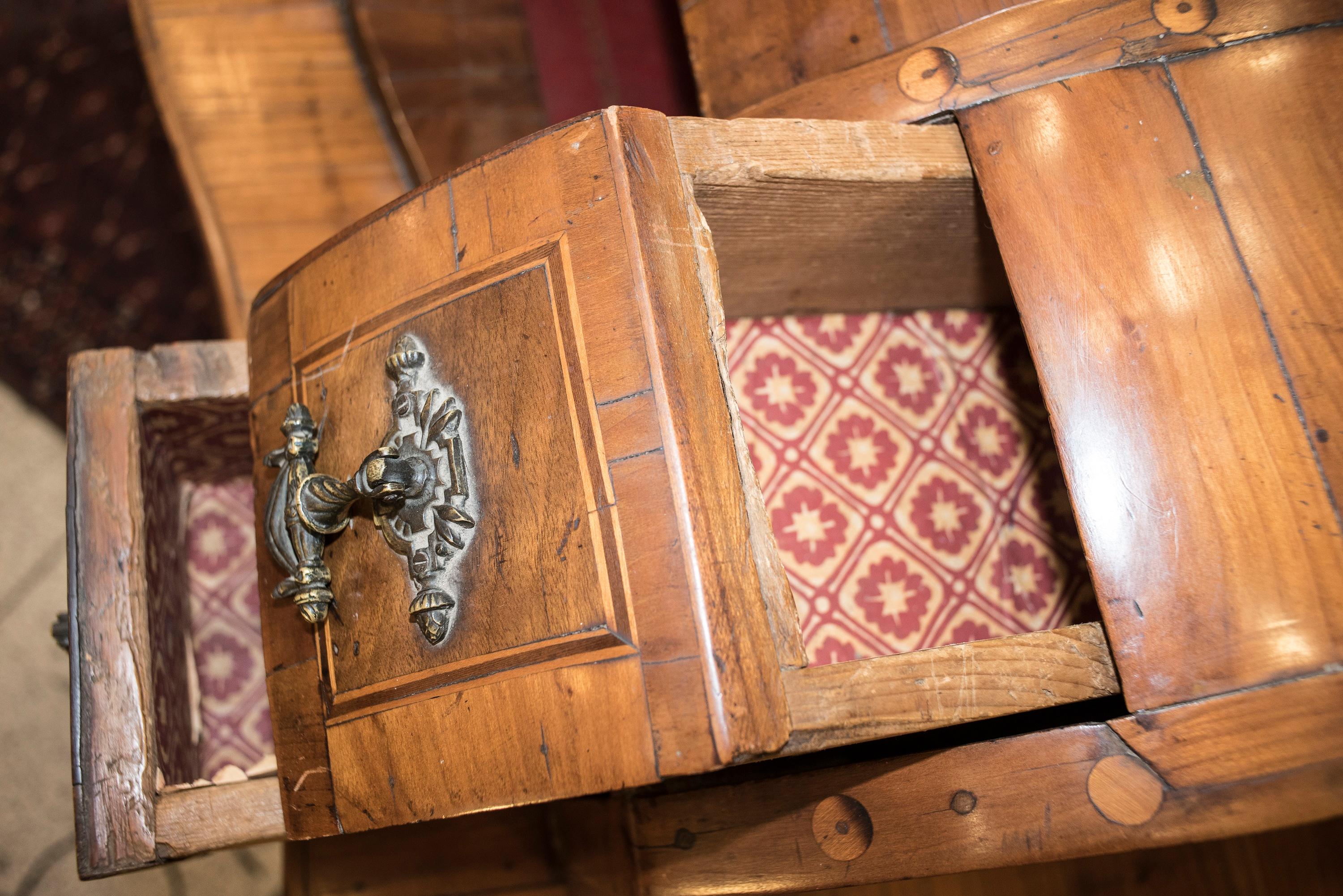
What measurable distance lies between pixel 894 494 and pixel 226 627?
1027 mm

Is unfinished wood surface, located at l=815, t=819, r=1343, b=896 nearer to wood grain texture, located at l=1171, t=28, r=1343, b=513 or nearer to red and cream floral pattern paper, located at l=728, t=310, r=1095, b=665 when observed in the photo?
red and cream floral pattern paper, located at l=728, t=310, r=1095, b=665

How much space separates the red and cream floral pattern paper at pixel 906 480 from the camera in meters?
1.26

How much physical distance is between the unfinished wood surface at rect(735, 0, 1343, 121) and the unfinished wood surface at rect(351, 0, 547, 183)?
855 mm

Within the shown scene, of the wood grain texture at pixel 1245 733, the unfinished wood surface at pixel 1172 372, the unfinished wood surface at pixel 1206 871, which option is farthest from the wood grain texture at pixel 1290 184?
the unfinished wood surface at pixel 1206 871

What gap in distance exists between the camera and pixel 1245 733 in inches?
31.5

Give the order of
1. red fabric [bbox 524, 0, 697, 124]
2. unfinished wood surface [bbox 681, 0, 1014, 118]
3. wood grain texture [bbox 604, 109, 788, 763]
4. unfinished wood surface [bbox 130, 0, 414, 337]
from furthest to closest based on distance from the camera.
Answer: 1. red fabric [bbox 524, 0, 697, 124]
2. unfinished wood surface [bbox 130, 0, 414, 337]
3. unfinished wood surface [bbox 681, 0, 1014, 118]
4. wood grain texture [bbox 604, 109, 788, 763]

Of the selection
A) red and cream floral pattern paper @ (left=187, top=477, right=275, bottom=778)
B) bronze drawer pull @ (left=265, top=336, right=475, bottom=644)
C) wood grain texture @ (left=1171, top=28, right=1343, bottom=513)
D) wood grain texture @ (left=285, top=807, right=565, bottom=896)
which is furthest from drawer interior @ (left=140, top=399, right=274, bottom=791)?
wood grain texture @ (left=1171, top=28, right=1343, bottom=513)

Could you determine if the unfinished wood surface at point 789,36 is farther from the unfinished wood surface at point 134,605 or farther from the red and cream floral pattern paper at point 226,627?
the red and cream floral pattern paper at point 226,627

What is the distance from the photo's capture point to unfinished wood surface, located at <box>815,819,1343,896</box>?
1423 mm

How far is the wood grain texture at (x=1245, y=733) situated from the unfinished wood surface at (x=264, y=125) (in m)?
1.44

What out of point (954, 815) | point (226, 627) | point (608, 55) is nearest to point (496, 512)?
point (954, 815)

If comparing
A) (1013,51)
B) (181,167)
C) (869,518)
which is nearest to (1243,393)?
(1013,51)

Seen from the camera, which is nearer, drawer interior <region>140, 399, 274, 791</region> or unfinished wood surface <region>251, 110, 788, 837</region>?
unfinished wood surface <region>251, 110, 788, 837</region>

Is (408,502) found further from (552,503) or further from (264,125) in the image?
(264,125)
